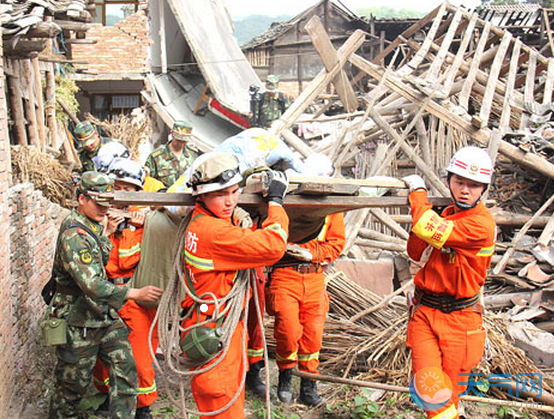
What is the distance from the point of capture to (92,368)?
4.34 metres

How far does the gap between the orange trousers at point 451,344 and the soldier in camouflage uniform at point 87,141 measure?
4.39m

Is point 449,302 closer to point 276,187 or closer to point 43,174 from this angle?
point 276,187

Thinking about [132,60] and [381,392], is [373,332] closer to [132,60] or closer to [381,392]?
[381,392]

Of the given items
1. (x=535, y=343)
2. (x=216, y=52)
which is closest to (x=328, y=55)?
(x=535, y=343)

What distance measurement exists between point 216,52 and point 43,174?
34.6ft

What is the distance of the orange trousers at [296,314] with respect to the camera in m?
5.04

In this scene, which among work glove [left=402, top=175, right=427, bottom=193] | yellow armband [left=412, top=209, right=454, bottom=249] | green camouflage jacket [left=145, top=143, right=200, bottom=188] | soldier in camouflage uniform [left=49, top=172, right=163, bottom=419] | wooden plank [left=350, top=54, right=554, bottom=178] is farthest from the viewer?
wooden plank [left=350, top=54, right=554, bottom=178]

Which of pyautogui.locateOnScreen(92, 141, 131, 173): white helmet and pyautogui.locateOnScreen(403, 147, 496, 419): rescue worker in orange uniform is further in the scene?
pyautogui.locateOnScreen(92, 141, 131, 173): white helmet

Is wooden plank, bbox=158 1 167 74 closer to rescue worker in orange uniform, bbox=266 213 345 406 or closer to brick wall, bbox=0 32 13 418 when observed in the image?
brick wall, bbox=0 32 13 418

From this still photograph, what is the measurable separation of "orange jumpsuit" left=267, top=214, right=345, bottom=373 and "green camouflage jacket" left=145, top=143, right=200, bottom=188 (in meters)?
2.33

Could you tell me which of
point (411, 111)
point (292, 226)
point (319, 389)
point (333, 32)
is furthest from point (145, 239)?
point (333, 32)

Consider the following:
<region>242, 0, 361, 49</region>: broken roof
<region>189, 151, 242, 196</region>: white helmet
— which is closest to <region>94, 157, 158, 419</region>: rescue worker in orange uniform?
<region>189, 151, 242, 196</region>: white helmet

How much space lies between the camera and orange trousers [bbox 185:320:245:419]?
365 cm

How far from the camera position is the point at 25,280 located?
5305mm
